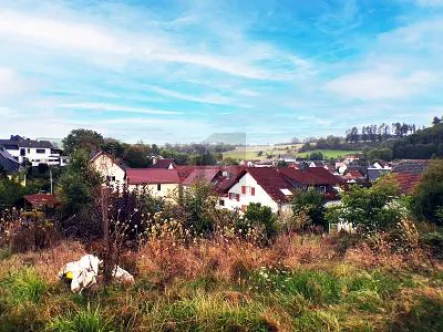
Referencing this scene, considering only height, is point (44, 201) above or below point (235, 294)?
below

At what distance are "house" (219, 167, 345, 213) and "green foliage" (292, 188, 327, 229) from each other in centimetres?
449

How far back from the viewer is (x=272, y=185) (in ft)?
89.2

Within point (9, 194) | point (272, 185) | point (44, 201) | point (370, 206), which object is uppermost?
point (370, 206)

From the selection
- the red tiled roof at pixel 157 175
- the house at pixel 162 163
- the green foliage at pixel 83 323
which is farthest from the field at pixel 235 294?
the house at pixel 162 163

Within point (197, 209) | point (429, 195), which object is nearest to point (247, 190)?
point (429, 195)

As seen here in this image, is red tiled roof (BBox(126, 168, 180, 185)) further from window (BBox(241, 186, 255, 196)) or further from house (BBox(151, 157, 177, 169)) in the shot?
window (BBox(241, 186, 255, 196))

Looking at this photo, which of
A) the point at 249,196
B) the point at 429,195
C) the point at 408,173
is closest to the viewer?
the point at 429,195

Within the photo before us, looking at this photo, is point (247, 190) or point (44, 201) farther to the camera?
point (247, 190)

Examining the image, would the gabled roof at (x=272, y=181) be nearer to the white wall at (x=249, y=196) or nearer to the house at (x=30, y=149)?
the white wall at (x=249, y=196)

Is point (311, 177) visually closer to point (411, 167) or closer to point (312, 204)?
point (411, 167)

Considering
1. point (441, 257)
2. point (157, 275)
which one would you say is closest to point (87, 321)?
point (157, 275)

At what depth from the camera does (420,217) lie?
11.2 metres

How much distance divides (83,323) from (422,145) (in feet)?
223

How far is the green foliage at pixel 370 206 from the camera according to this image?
985cm
